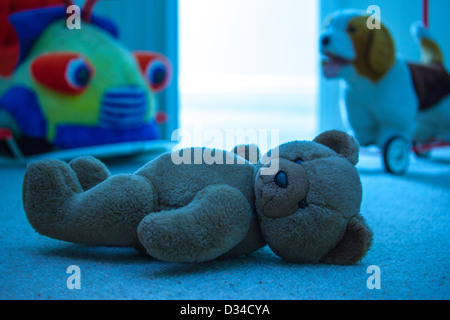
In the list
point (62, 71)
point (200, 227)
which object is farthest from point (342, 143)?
point (62, 71)

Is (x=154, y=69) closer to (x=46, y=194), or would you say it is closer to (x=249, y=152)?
(x=249, y=152)

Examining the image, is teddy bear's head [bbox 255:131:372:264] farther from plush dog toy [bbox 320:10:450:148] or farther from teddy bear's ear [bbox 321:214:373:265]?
plush dog toy [bbox 320:10:450:148]

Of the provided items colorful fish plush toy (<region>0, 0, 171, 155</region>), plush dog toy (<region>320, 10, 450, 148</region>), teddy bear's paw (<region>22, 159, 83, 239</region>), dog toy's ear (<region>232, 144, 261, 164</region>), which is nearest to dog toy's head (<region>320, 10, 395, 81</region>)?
plush dog toy (<region>320, 10, 450, 148</region>)

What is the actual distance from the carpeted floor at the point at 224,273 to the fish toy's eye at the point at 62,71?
747 mm

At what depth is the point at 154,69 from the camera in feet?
6.18

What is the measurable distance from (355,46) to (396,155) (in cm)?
35

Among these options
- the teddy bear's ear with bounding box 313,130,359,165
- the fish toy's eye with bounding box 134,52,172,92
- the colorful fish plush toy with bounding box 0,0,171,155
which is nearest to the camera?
the teddy bear's ear with bounding box 313,130,359,165

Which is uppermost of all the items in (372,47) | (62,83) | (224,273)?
(372,47)

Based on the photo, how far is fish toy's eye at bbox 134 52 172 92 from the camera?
1876 millimetres

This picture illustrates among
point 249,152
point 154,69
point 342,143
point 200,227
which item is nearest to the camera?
point 200,227

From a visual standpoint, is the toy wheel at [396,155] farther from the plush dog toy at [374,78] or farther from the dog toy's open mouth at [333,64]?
the dog toy's open mouth at [333,64]

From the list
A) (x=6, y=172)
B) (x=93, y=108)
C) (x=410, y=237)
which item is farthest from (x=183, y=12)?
(x=410, y=237)
